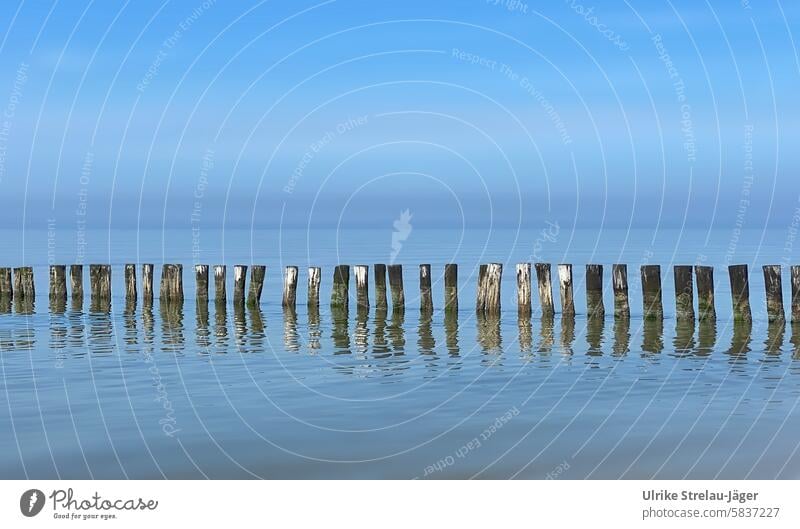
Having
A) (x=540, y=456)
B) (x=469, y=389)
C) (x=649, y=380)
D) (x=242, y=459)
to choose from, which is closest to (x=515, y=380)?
(x=469, y=389)

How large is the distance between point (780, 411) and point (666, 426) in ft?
6.15

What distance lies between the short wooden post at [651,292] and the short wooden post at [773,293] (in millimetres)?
2298

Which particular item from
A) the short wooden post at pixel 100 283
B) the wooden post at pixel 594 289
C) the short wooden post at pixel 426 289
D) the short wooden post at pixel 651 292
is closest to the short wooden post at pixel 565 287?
the wooden post at pixel 594 289

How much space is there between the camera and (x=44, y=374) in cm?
1580

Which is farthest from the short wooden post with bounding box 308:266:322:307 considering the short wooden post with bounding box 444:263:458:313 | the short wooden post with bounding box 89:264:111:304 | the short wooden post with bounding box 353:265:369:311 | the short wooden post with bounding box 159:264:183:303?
the short wooden post with bounding box 89:264:111:304

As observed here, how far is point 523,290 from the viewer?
2362cm

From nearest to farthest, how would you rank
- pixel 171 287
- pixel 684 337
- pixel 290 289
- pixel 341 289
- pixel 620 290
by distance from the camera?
pixel 684 337, pixel 620 290, pixel 341 289, pixel 290 289, pixel 171 287

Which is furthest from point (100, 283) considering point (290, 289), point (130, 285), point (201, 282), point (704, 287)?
point (704, 287)

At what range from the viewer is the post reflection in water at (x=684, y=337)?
18.3 meters

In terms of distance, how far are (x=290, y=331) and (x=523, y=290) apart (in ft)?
18.9

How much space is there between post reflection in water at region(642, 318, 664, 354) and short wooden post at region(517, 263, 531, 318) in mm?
2754

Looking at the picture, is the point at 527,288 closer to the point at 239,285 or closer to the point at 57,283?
the point at 239,285

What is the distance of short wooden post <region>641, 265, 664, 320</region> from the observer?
73.3 feet

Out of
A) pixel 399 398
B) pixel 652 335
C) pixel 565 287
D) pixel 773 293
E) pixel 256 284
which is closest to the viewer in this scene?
pixel 399 398
